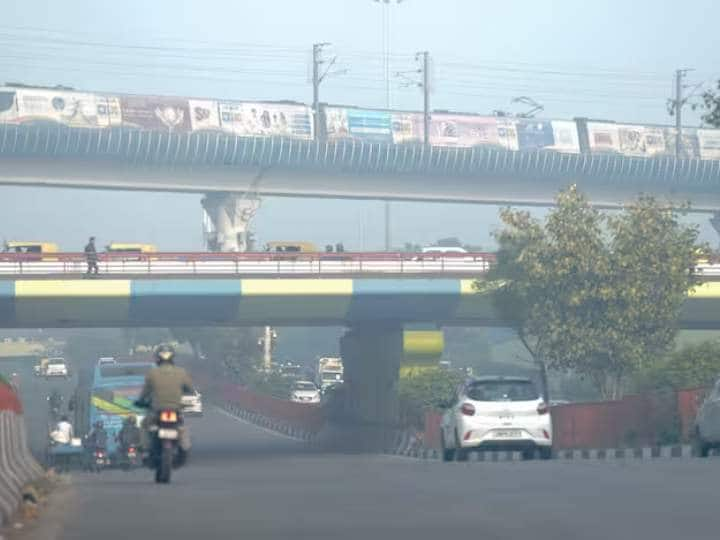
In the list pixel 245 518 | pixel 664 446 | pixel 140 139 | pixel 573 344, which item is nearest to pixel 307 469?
pixel 664 446

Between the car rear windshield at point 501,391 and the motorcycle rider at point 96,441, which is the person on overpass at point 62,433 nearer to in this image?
the motorcycle rider at point 96,441

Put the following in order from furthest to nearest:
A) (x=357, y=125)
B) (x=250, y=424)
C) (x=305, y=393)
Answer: (x=357, y=125)
(x=305, y=393)
(x=250, y=424)

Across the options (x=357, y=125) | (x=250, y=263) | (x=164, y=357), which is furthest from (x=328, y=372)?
(x=164, y=357)

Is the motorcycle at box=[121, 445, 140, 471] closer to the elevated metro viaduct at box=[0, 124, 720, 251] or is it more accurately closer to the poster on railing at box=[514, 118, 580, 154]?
the elevated metro viaduct at box=[0, 124, 720, 251]

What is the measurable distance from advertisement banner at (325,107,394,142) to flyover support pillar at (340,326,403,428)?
74.9 feet

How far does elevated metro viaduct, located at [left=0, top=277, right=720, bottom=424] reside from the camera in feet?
162

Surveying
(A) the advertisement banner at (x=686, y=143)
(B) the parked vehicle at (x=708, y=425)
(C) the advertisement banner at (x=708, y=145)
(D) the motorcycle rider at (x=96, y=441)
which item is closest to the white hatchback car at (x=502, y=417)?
(B) the parked vehicle at (x=708, y=425)

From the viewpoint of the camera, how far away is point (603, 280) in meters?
40.1

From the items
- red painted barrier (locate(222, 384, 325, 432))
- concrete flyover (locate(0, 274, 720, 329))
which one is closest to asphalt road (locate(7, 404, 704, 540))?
concrete flyover (locate(0, 274, 720, 329))

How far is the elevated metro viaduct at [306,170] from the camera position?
71.0 meters

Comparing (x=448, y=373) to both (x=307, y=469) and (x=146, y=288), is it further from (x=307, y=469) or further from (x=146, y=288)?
(x=307, y=469)

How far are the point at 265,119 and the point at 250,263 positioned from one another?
87.2 feet

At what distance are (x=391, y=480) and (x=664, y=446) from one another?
35.8 feet

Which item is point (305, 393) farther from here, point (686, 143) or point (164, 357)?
point (164, 357)
